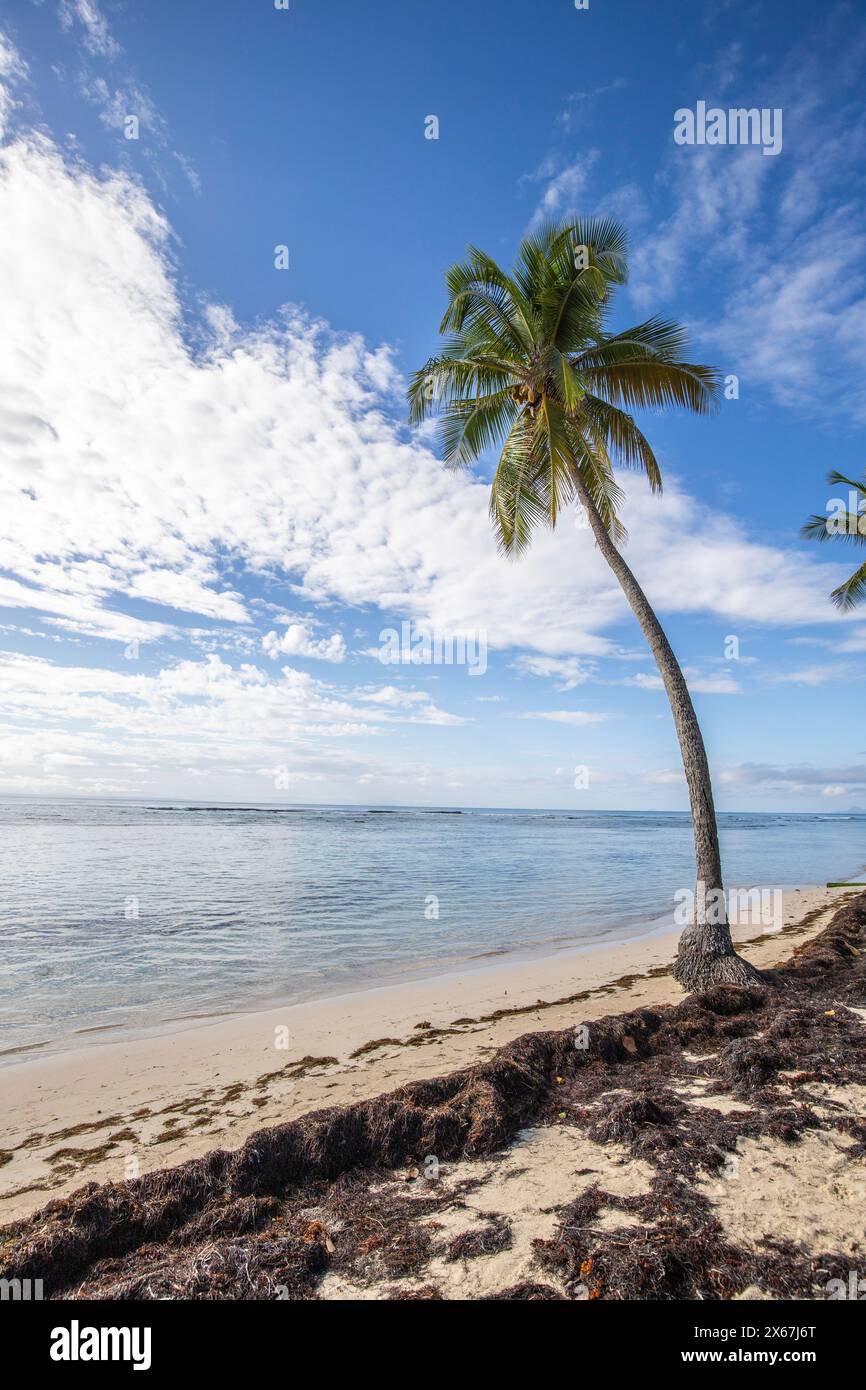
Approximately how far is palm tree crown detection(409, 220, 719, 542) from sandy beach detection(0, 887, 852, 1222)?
865cm

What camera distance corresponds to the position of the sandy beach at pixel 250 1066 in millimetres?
5430

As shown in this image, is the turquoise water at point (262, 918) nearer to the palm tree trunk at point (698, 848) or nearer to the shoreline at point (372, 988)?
the shoreline at point (372, 988)

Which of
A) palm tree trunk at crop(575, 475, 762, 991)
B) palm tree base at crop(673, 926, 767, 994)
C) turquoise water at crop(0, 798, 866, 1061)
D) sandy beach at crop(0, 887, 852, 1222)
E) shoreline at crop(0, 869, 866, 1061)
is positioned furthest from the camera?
turquoise water at crop(0, 798, 866, 1061)

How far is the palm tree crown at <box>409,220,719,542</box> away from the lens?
10.4 metres

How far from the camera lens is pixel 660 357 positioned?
A: 33.8ft

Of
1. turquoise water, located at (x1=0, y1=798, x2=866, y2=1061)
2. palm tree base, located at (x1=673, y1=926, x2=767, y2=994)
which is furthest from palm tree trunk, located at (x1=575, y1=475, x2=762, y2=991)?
turquoise water, located at (x1=0, y1=798, x2=866, y2=1061)

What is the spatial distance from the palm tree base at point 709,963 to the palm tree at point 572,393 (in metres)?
0.02

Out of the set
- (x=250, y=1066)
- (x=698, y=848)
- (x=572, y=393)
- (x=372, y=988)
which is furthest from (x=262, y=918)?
(x=572, y=393)

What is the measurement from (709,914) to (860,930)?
694cm

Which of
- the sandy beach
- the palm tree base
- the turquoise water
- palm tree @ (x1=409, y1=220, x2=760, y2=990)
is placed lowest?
the turquoise water

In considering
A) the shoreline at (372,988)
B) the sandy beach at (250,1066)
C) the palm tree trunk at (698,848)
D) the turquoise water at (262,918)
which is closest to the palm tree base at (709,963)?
the palm tree trunk at (698,848)

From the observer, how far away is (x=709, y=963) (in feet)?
29.7

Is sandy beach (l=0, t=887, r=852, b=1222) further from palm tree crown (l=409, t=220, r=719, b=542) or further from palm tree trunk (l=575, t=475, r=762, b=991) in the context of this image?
palm tree crown (l=409, t=220, r=719, b=542)
